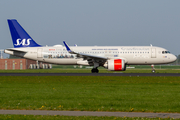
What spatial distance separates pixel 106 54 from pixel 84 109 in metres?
30.5

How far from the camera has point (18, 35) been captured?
1758 inches

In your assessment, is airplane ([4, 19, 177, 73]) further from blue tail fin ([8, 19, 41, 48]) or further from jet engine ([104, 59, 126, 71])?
jet engine ([104, 59, 126, 71])

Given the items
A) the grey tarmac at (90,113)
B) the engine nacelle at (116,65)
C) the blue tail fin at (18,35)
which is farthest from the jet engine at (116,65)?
the grey tarmac at (90,113)

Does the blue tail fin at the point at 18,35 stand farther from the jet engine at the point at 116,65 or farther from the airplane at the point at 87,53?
the jet engine at the point at 116,65

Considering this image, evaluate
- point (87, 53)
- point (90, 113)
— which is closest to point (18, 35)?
point (87, 53)

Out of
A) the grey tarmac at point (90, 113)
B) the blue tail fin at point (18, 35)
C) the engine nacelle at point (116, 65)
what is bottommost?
the grey tarmac at point (90, 113)

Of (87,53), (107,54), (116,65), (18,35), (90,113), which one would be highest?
(18,35)

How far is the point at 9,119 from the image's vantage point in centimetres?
967

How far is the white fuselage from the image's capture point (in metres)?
41.8

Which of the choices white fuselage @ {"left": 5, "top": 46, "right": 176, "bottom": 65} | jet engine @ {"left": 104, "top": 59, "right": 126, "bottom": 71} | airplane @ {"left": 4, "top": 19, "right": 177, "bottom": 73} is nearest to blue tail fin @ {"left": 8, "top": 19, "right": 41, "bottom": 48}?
airplane @ {"left": 4, "top": 19, "right": 177, "bottom": 73}

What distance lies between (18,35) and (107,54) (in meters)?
14.3

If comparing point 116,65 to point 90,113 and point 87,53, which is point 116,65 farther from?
point 90,113

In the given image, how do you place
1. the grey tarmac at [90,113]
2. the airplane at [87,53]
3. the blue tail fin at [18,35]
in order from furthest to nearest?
the blue tail fin at [18,35] < the airplane at [87,53] < the grey tarmac at [90,113]

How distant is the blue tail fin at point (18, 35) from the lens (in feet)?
147
